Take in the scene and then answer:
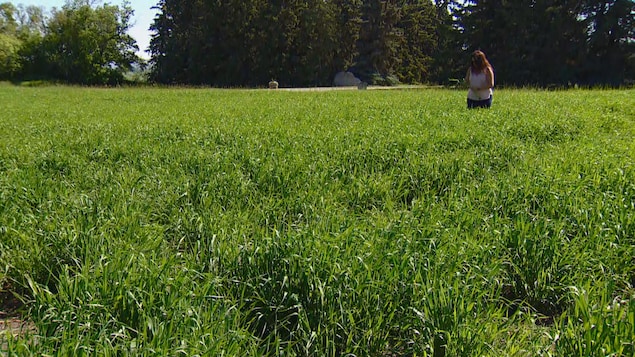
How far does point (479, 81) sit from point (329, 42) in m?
42.6

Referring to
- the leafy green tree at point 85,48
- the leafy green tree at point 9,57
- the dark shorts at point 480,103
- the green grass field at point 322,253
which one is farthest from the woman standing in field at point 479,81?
the leafy green tree at point 9,57

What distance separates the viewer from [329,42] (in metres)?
52.3

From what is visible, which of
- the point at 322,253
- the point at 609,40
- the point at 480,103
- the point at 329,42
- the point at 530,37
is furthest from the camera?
the point at 329,42

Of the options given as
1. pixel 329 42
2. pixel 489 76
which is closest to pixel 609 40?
pixel 329 42

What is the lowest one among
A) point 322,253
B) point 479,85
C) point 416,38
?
point 322,253

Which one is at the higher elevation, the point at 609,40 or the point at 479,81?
the point at 609,40

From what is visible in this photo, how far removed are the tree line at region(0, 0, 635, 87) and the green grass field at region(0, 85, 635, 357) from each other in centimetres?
3741

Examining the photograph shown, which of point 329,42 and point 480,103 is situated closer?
point 480,103

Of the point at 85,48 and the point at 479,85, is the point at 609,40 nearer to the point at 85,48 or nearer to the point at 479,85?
the point at 479,85

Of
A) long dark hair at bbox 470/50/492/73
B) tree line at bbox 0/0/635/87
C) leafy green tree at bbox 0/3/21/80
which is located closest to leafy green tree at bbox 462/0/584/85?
tree line at bbox 0/0/635/87

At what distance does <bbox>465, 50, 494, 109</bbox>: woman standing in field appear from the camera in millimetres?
11469

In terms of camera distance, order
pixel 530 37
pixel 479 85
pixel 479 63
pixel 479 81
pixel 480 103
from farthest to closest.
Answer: pixel 530 37
pixel 480 103
pixel 479 85
pixel 479 81
pixel 479 63

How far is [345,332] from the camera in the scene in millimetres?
2654

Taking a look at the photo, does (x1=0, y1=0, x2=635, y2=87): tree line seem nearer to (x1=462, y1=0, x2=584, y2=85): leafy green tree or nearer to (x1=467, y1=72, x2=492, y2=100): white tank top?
(x1=462, y1=0, x2=584, y2=85): leafy green tree
